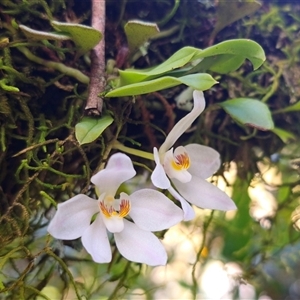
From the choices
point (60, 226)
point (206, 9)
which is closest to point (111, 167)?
point (60, 226)

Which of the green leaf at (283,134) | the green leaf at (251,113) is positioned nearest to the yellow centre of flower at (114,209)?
the green leaf at (251,113)

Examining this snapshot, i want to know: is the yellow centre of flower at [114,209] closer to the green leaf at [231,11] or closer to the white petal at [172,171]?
the white petal at [172,171]

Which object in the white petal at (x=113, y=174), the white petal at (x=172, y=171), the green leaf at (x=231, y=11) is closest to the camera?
the white petal at (x=113, y=174)

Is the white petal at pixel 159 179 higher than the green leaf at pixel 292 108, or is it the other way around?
the white petal at pixel 159 179

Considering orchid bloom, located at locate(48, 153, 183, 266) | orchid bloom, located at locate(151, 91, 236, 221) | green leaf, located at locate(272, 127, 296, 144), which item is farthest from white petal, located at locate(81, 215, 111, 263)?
green leaf, located at locate(272, 127, 296, 144)

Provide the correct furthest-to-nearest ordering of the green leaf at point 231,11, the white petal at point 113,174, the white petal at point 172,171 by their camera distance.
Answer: the green leaf at point 231,11
the white petal at point 172,171
the white petal at point 113,174
